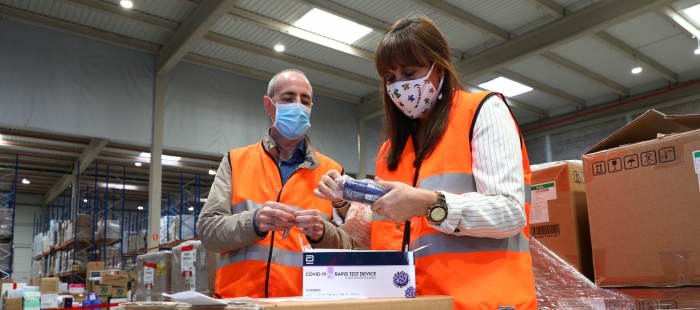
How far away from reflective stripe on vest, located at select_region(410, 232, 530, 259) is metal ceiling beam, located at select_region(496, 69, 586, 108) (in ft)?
33.3

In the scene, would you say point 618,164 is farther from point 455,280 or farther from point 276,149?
point 276,149

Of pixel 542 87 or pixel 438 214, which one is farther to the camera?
pixel 542 87

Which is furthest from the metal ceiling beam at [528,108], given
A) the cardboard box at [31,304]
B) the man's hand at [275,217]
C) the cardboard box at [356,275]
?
the cardboard box at [356,275]

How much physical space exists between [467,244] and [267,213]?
0.94 meters

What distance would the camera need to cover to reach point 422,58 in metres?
1.54

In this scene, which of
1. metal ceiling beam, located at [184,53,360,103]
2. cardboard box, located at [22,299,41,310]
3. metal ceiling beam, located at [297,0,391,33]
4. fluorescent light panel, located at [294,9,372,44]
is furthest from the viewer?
metal ceiling beam, located at [184,53,360,103]

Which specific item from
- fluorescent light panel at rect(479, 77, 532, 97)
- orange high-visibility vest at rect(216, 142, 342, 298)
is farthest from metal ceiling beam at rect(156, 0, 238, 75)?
fluorescent light panel at rect(479, 77, 532, 97)

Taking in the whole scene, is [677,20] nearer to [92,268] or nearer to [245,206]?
[245,206]

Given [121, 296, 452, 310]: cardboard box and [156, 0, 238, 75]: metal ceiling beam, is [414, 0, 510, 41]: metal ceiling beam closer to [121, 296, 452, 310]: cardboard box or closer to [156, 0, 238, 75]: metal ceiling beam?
[156, 0, 238, 75]: metal ceiling beam

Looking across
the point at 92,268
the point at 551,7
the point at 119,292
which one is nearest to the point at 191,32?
the point at 119,292

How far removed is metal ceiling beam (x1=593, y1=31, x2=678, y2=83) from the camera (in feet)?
31.7

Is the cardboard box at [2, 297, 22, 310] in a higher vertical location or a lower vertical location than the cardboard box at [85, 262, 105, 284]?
lower

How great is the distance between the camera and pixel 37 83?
27.7 feet

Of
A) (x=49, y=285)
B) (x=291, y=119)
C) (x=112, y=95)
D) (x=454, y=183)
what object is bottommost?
(x=49, y=285)
